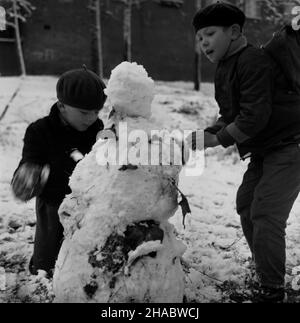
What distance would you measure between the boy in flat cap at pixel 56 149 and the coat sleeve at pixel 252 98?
0.87 meters

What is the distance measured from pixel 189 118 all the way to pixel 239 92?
761 centimetres

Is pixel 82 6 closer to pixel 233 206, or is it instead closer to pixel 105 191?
pixel 233 206

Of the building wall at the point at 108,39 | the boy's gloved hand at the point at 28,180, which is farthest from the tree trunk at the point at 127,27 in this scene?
the boy's gloved hand at the point at 28,180

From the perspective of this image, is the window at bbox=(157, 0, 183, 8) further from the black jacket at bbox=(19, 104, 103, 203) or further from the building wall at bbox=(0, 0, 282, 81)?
the black jacket at bbox=(19, 104, 103, 203)

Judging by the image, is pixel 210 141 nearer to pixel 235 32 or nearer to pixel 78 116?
pixel 235 32

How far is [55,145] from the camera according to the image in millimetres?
2729

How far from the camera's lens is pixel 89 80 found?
2.54 metres

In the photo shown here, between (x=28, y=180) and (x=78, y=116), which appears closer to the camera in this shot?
(x=28, y=180)

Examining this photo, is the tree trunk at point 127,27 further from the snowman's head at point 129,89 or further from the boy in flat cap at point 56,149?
the snowman's head at point 129,89

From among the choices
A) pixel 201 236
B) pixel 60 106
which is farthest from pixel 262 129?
pixel 201 236

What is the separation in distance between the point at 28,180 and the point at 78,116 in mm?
523

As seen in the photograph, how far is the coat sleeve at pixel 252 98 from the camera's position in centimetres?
223

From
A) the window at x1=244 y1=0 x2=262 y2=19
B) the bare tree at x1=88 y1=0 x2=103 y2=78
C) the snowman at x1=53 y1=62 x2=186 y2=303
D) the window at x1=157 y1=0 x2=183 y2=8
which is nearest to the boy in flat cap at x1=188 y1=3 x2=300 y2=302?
the snowman at x1=53 y1=62 x2=186 y2=303
